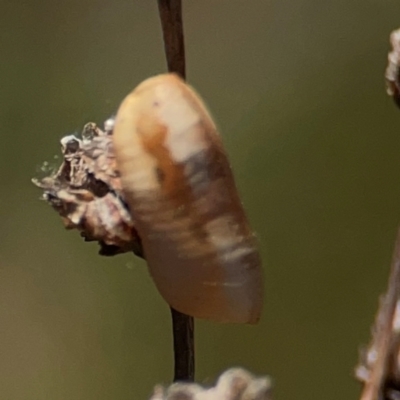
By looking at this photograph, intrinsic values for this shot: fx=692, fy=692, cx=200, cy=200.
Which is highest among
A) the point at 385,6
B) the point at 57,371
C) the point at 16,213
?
the point at 385,6

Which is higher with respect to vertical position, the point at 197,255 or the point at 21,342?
the point at 197,255

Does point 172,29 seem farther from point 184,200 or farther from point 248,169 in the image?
point 248,169

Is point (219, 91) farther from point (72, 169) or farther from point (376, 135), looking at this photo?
point (72, 169)

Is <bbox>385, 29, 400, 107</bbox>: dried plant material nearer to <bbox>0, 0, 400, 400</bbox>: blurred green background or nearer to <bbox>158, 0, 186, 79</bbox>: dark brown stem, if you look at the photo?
<bbox>158, 0, 186, 79</bbox>: dark brown stem

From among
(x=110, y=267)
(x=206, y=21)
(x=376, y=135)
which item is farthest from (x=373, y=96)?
(x=110, y=267)

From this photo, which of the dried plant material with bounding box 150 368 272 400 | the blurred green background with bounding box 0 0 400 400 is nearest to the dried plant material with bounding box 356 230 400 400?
the dried plant material with bounding box 150 368 272 400

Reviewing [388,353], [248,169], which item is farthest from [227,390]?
[248,169]

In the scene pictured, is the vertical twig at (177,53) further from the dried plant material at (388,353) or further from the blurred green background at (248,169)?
the blurred green background at (248,169)

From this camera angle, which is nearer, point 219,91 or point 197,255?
point 197,255
